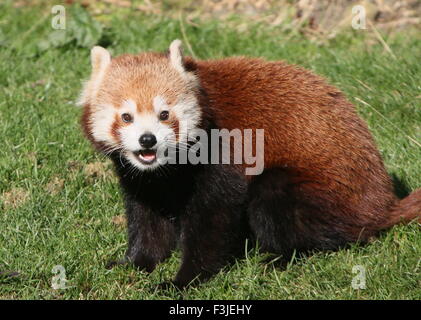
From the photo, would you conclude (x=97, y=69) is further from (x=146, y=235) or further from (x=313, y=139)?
(x=313, y=139)

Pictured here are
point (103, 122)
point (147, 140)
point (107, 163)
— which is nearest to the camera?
point (147, 140)

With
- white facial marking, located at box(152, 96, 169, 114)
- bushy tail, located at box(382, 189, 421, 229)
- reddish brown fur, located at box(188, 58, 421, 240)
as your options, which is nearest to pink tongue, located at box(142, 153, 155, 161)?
white facial marking, located at box(152, 96, 169, 114)

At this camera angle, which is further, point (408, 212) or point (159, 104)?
point (408, 212)

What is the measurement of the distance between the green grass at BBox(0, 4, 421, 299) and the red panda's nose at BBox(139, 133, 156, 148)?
0.89 meters

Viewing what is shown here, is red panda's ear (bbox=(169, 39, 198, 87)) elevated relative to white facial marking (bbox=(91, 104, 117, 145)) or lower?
elevated

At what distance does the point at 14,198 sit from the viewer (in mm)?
5172

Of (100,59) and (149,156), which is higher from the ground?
(100,59)

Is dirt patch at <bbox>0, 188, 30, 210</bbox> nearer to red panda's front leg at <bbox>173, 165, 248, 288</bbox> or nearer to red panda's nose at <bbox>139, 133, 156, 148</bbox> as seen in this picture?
red panda's front leg at <bbox>173, 165, 248, 288</bbox>

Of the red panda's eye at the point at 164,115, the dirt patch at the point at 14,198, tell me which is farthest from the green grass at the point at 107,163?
the red panda's eye at the point at 164,115

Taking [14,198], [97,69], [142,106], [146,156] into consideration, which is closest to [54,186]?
[14,198]

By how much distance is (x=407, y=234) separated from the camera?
4621 mm

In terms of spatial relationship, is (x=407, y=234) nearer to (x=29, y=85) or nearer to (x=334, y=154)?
(x=334, y=154)

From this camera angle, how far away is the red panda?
4.30 metres

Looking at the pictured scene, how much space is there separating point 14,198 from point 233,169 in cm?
171
